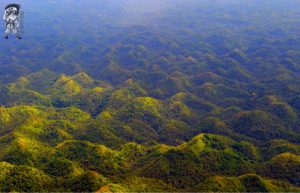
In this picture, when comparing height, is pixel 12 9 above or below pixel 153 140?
above

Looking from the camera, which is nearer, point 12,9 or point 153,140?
point 12,9


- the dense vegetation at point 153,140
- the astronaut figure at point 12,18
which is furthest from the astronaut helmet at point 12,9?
the dense vegetation at point 153,140

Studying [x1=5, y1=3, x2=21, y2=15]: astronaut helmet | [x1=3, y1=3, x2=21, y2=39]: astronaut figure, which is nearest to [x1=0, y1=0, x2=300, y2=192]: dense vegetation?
[x1=3, y1=3, x2=21, y2=39]: astronaut figure

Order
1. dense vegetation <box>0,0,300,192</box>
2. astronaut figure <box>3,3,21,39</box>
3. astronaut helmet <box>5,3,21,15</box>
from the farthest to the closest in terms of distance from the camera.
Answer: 1. dense vegetation <box>0,0,300,192</box>
2. astronaut figure <box>3,3,21,39</box>
3. astronaut helmet <box>5,3,21,15</box>

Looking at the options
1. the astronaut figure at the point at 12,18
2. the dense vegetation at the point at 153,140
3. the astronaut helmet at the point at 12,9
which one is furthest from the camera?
the dense vegetation at the point at 153,140

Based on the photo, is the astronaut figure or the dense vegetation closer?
the astronaut figure

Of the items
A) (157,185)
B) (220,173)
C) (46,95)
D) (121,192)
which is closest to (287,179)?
(220,173)

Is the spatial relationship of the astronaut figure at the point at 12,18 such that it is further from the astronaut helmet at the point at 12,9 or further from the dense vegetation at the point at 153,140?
the dense vegetation at the point at 153,140

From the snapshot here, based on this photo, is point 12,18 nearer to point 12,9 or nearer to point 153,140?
point 12,9

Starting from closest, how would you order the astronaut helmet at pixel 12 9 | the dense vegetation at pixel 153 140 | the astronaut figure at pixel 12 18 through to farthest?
the astronaut helmet at pixel 12 9
the astronaut figure at pixel 12 18
the dense vegetation at pixel 153 140

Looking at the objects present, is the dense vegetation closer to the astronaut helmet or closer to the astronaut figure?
the astronaut figure

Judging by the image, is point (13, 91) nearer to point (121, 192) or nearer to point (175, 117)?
point (175, 117)

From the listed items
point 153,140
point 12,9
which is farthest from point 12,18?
point 153,140
